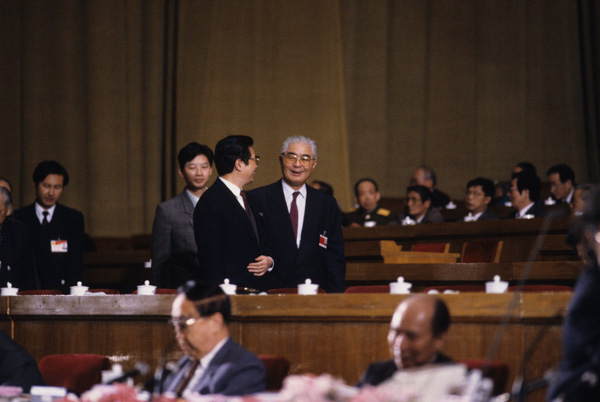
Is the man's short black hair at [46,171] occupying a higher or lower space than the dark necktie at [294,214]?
higher

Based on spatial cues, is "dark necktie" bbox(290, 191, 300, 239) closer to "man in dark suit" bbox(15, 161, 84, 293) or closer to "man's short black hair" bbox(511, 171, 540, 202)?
"man in dark suit" bbox(15, 161, 84, 293)

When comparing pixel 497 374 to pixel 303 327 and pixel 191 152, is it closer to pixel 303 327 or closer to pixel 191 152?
pixel 303 327

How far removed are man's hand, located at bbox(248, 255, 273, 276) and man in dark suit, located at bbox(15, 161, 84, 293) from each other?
222 cm

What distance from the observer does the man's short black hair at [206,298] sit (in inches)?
104

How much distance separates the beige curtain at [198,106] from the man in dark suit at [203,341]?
7421 mm

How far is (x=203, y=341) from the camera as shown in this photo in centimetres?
262

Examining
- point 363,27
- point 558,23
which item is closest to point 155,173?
point 363,27

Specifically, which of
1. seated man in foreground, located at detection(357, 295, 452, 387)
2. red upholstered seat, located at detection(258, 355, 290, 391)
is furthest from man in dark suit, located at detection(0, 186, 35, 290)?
seated man in foreground, located at detection(357, 295, 452, 387)

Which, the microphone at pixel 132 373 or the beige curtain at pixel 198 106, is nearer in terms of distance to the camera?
the microphone at pixel 132 373

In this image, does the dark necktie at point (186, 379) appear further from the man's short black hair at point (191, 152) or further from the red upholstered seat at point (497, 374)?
the man's short black hair at point (191, 152)

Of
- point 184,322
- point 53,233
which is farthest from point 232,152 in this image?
point 53,233

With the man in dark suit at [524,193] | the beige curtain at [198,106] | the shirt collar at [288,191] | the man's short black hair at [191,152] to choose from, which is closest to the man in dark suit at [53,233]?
the man's short black hair at [191,152]

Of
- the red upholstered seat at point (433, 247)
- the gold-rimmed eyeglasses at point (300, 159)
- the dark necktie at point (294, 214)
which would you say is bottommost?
the red upholstered seat at point (433, 247)

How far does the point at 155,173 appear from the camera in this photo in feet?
33.6
